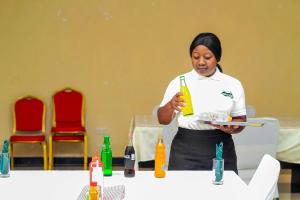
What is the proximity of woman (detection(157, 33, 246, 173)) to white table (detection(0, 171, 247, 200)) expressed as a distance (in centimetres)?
20

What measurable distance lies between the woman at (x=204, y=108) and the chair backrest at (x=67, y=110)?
3.49 m

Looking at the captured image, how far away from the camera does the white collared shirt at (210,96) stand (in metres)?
2.94

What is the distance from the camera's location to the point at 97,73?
650cm

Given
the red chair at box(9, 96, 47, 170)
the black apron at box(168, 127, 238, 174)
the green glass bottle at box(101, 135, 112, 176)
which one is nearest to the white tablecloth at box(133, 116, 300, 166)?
the black apron at box(168, 127, 238, 174)

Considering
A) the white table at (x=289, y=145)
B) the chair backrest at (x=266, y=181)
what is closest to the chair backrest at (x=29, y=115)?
the white table at (x=289, y=145)

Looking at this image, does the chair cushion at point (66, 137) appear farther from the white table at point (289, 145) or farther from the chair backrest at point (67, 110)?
the white table at point (289, 145)

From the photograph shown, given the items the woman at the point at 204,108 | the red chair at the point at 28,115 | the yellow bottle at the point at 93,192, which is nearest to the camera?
the yellow bottle at the point at 93,192

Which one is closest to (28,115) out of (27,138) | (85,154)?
(27,138)

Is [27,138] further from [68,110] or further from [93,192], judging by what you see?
[93,192]

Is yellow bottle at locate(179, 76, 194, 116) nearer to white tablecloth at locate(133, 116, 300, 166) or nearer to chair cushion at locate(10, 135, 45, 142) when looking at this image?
white tablecloth at locate(133, 116, 300, 166)

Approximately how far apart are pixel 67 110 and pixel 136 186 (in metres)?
4.01

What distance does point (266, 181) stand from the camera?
7.42 ft

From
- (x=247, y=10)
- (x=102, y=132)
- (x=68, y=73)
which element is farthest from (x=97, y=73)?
(x=247, y=10)

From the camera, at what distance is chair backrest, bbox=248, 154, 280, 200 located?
2.21 meters
